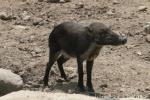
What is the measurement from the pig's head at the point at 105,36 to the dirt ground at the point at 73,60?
0.96 meters

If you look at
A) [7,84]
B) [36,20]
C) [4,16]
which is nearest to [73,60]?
[7,84]

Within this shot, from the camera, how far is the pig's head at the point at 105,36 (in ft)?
32.6

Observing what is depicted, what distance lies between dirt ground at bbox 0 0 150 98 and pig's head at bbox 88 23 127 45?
3.15 feet

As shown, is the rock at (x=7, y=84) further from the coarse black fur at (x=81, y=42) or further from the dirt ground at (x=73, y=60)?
the coarse black fur at (x=81, y=42)

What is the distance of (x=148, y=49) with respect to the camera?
12305mm

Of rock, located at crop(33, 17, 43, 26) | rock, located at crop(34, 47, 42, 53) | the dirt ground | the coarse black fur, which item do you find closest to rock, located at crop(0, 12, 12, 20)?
the dirt ground

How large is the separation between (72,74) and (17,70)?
104 cm

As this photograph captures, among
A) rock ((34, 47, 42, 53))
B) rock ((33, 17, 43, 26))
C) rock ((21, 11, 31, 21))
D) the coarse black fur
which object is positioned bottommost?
rock ((34, 47, 42, 53))

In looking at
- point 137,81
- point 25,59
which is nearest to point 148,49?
point 137,81

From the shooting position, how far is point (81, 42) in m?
10.2

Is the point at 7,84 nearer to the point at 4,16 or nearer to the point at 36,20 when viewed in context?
Result: the point at 36,20

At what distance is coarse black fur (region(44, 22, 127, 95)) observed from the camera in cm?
1005

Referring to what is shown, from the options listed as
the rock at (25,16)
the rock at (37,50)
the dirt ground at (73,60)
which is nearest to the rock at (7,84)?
the dirt ground at (73,60)

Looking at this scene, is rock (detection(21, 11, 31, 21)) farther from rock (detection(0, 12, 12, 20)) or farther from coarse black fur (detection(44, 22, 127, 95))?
coarse black fur (detection(44, 22, 127, 95))
